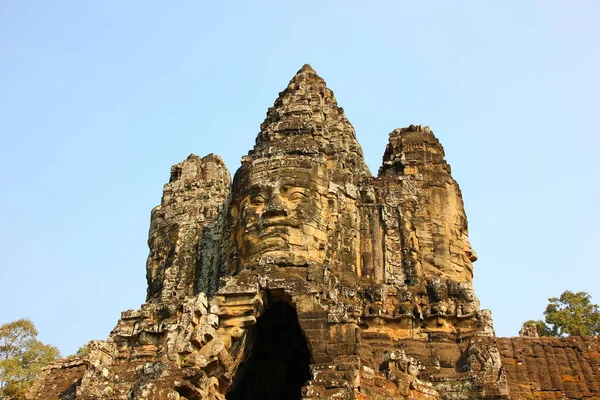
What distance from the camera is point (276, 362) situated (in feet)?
67.9

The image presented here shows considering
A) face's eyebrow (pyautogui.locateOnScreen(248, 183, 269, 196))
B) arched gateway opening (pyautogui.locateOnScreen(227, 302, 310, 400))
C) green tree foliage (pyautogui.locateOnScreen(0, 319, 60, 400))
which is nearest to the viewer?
face's eyebrow (pyautogui.locateOnScreen(248, 183, 269, 196))

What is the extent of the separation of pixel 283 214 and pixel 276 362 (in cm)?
408

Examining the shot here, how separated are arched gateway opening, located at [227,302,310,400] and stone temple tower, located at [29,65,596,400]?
0.12 feet

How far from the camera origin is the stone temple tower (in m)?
16.9

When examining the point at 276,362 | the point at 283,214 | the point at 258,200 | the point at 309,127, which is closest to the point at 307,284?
the point at 283,214

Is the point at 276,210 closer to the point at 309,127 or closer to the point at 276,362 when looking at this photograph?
the point at 309,127

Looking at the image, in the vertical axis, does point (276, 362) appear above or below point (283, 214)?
below

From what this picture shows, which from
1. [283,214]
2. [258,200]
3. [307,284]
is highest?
[258,200]

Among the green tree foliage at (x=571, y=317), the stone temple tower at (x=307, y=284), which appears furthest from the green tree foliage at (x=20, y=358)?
the green tree foliage at (x=571, y=317)

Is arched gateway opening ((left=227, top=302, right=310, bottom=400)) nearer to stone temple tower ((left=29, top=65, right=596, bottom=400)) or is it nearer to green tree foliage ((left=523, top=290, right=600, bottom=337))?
stone temple tower ((left=29, top=65, right=596, bottom=400))

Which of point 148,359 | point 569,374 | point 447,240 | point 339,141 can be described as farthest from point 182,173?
point 569,374

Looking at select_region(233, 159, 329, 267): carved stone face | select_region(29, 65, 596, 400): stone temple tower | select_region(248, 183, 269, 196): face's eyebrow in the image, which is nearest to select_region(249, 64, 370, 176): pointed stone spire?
select_region(29, 65, 596, 400): stone temple tower

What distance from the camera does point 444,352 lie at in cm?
1884

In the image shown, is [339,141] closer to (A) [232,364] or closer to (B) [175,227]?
(B) [175,227]
